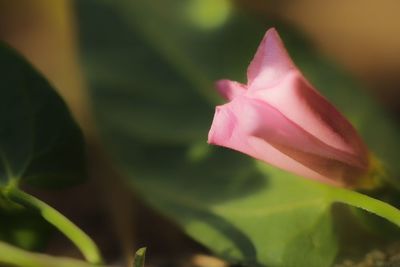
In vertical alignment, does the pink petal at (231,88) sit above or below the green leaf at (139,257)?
above

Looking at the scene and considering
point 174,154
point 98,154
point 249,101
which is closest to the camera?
point 249,101

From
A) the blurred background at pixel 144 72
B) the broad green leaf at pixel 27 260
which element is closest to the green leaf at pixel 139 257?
the broad green leaf at pixel 27 260

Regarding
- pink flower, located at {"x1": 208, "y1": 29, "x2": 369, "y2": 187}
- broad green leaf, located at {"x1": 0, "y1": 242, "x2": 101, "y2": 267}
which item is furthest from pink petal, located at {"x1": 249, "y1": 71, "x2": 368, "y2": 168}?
broad green leaf, located at {"x1": 0, "y1": 242, "x2": 101, "y2": 267}

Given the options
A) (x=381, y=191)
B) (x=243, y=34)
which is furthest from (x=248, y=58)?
(x=381, y=191)

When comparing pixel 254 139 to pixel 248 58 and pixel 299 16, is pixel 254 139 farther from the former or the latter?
pixel 299 16

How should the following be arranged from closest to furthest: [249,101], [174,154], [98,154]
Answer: [249,101]
[174,154]
[98,154]

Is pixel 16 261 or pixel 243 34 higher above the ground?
pixel 243 34

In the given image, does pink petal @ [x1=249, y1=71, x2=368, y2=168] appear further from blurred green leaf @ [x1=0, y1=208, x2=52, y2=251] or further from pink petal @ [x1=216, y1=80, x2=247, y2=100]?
blurred green leaf @ [x1=0, y1=208, x2=52, y2=251]

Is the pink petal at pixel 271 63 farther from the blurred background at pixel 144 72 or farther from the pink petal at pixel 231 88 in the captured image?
the blurred background at pixel 144 72
